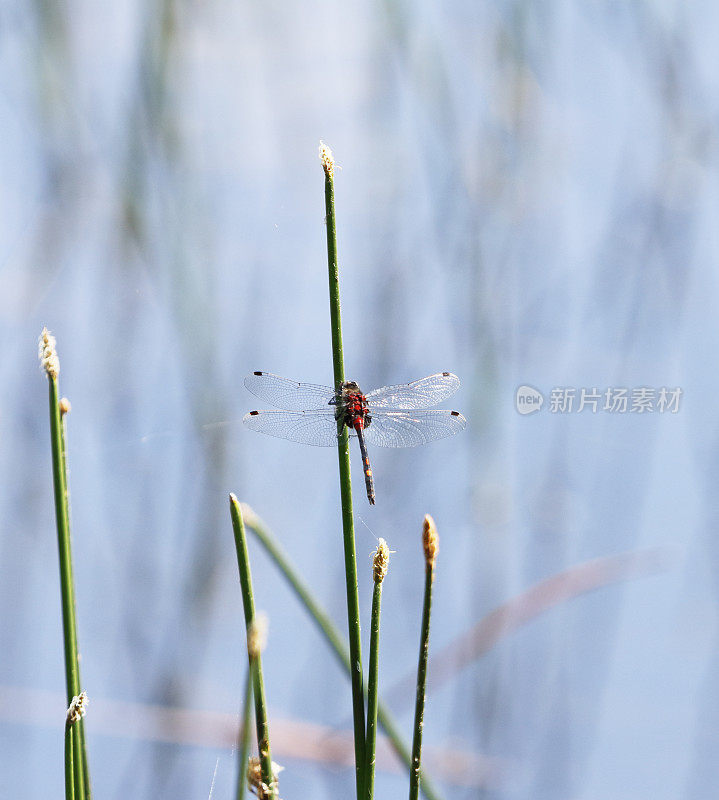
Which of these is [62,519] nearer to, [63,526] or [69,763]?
[63,526]

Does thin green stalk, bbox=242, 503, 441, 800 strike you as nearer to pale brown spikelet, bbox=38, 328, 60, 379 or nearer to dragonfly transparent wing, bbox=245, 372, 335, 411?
pale brown spikelet, bbox=38, 328, 60, 379

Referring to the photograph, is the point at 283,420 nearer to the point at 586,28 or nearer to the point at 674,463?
the point at 586,28

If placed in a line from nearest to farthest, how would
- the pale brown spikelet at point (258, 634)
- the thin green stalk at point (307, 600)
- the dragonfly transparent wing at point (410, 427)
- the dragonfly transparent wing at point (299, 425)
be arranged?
the pale brown spikelet at point (258, 634), the thin green stalk at point (307, 600), the dragonfly transparent wing at point (299, 425), the dragonfly transparent wing at point (410, 427)

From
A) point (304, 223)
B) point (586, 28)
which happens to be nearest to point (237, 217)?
point (304, 223)

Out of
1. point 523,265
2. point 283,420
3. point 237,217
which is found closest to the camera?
point 283,420

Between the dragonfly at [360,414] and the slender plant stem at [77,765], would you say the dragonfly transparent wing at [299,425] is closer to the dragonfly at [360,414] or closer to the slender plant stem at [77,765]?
the dragonfly at [360,414]

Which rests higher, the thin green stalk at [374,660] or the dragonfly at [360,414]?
the dragonfly at [360,414]

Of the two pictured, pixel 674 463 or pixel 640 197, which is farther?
pixel 674 463

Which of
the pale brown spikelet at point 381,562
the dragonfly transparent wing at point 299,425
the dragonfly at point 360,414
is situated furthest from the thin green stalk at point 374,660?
the dragonfly transparent wing at point 299,425
